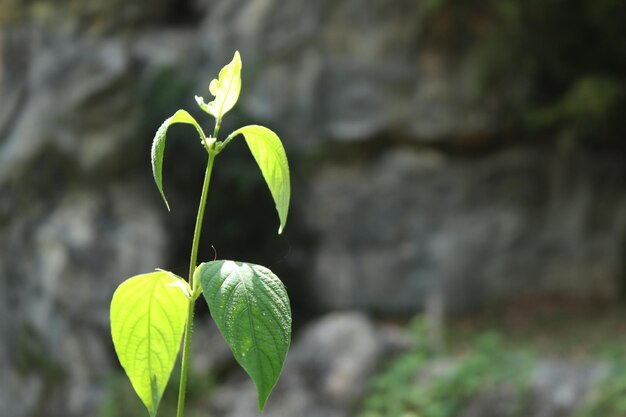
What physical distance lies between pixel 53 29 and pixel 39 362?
3.48m

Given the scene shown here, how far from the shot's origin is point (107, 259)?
30.2ft

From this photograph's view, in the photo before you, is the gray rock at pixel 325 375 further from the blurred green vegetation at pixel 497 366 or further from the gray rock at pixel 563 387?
the gray rock at pixel 563 387

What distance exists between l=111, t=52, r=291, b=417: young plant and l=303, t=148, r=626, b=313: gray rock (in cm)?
975

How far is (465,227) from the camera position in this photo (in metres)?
10.8

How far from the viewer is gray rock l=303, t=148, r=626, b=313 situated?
1070 cm

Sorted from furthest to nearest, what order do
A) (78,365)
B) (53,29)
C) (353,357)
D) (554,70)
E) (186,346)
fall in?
(554,70), (53,29), (78,365), (353,357), (186,346)

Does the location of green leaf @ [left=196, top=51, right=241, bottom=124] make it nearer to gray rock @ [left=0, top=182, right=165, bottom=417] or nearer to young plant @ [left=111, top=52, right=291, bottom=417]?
young plant @ [left=111, top=52, right=291, bottom=417]

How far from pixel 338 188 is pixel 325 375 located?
319 centimetres

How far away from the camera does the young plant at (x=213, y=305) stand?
2.40ft

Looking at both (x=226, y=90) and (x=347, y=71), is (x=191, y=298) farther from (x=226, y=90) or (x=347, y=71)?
(x=347, y=71)

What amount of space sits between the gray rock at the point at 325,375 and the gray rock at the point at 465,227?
1835 mm

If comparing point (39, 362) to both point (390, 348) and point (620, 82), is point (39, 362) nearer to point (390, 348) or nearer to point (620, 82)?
point (390, 348)

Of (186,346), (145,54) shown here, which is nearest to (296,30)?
(145,54)

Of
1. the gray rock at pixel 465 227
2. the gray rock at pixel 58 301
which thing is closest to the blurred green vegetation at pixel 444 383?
the gray rock at pixel 465 227
